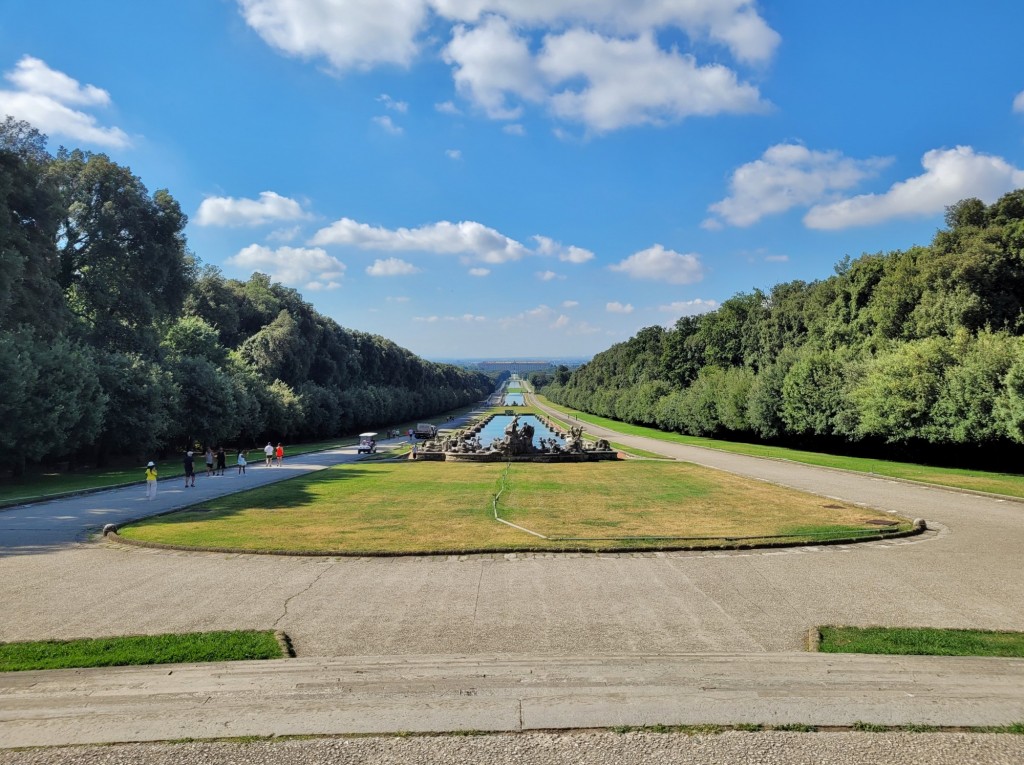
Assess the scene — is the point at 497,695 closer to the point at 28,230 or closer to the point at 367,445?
the point at 28,230

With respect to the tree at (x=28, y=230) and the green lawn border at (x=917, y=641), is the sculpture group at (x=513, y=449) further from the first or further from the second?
the green lawn border at (x=917, y=641)

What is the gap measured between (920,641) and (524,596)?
5243mm

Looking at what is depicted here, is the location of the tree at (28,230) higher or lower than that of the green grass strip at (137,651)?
higher

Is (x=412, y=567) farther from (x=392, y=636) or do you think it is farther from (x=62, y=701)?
(x=62, y=701)

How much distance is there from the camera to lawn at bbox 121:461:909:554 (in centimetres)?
1341

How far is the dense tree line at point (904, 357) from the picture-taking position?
28156 mm

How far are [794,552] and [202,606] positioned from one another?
35.8 ft

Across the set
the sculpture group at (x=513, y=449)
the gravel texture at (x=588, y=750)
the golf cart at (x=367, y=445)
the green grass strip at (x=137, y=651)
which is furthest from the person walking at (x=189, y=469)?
the gravel texture at (x=588, y=750)

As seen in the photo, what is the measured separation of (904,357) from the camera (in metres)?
31.8

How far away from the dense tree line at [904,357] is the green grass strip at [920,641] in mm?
22243

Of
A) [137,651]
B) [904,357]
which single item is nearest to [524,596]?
[137,651]

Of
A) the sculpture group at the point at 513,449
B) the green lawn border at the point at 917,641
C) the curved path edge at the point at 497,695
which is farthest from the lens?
the sculpture group at the point at 513,449

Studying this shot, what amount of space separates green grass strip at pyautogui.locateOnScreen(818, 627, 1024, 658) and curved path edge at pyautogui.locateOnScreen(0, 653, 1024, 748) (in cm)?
22

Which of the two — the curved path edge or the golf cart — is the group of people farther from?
the curved path edge
